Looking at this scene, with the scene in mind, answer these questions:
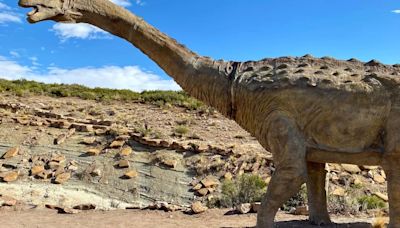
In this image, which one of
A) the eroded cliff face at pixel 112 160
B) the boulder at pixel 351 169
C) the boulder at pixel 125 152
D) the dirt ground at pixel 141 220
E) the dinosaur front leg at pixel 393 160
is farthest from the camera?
the boulder at pixel 125 152

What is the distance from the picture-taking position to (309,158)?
5691 mm

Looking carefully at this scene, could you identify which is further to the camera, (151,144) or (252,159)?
(151,144)

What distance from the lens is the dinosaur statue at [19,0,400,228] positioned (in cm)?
554

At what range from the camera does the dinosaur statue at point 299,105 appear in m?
5.54

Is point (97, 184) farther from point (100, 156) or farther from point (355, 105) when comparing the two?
point (355, 105)

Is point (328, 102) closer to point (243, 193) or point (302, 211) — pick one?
point (302, 211)

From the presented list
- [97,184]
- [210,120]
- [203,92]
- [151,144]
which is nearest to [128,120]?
[210,120]

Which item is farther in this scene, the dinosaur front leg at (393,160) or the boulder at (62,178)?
the boulder at (62,178)

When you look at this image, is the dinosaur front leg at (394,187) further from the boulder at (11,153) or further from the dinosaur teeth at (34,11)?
the boulder at (11,153)

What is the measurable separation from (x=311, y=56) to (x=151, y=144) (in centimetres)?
1150

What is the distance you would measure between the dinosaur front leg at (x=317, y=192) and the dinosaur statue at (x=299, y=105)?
3.11ft

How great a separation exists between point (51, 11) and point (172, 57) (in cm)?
152

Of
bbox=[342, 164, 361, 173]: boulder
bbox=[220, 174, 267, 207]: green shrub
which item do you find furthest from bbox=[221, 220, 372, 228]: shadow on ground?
bbox=[342, 164, 361, 173]: boulder

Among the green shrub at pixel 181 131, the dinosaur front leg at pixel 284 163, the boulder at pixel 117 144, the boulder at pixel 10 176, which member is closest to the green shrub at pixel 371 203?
the dinosaur front leg at pixel 284 163
